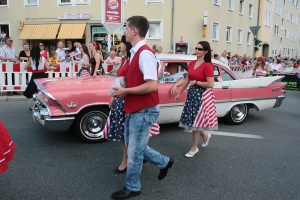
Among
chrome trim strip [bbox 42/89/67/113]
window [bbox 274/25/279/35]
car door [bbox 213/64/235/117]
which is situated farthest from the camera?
window [bbox 274/25/279/35]

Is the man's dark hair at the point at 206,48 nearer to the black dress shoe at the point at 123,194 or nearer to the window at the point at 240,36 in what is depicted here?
the black dress shoe at the point at 123,194

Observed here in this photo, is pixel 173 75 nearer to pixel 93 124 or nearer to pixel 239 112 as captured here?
pixel 93 124

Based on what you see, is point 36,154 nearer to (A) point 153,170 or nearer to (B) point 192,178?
(A) point 153,170

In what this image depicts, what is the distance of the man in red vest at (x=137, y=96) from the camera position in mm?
2613

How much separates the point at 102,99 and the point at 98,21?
17.3 metres

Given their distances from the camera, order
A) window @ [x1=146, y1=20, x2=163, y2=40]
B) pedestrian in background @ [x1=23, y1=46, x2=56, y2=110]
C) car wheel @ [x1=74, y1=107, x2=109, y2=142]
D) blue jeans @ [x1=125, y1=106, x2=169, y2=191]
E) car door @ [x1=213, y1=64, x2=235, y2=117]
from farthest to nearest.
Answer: window @ [x1=146, y1=20, x2=163, y2=40] → pedestrian in background @ [x1=23, y1=46, x2=56, y2=110] → car door @ [x1=213, y1=64, x2=235, y2=117] → car wheel @ [x1=74, y1=107, x2=109, y2=142] → blue jeans @ [x1=125, y1=106, x2=169, y2=191]

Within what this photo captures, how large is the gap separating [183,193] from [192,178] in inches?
16.7

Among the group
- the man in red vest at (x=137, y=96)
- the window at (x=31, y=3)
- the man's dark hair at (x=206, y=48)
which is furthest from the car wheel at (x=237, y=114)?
the window at (x=31, y=3)

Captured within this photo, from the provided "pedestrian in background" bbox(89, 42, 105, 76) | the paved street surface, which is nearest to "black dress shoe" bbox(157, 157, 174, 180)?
the paved street surface

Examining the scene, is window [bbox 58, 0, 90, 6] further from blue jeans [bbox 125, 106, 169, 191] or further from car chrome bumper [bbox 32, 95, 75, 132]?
blue jeans [bbox 125, 106, 169, 191]

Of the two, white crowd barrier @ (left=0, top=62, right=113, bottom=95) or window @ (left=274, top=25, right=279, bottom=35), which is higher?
window @ (left=274, top=25, right=279, bottom=35)

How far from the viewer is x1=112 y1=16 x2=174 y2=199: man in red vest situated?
261 cm

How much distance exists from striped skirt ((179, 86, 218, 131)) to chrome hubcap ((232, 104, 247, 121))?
2126 millimetres

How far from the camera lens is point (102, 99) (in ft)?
15.5
